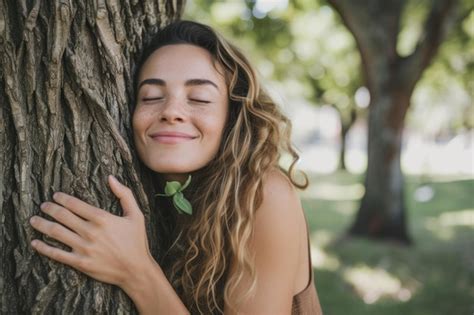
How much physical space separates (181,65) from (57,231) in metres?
0.86

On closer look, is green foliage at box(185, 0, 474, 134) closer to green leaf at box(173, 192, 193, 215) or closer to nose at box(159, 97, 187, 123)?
nose at box(159, 97, 187, 123)

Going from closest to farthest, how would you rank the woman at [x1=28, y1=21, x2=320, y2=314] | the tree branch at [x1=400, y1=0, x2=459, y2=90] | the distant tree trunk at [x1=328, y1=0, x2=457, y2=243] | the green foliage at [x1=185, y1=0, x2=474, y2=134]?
the woman at [x1=28, y1=21, x2=320, y2=314] < the tree branch at [x1=400, y1=0, x2=459, y2=90] < the distant tree trunk at [x1=328, y1=0, x2=457, y2=243] < the green foliage at [x1=185, y1=0, x2=474, y2=134]

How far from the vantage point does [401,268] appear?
7758 mm

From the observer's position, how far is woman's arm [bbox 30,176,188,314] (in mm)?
2045

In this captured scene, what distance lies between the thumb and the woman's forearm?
21 cm

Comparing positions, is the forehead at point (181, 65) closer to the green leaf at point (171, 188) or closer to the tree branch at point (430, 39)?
the green leaf at point (171, 188)

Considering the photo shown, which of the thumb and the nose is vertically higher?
the nose

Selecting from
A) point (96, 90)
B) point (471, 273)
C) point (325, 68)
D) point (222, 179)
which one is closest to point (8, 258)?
point (96, 90)

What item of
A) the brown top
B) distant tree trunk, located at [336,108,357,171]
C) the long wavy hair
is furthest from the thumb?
distant tree trunk, located at [336,108,357,171]

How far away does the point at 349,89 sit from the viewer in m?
27.4

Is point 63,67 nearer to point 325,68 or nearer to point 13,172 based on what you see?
point 13,172

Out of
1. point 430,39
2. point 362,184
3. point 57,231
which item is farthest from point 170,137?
point 362,184

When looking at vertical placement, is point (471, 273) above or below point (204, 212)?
below

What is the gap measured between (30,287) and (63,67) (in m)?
0.80
